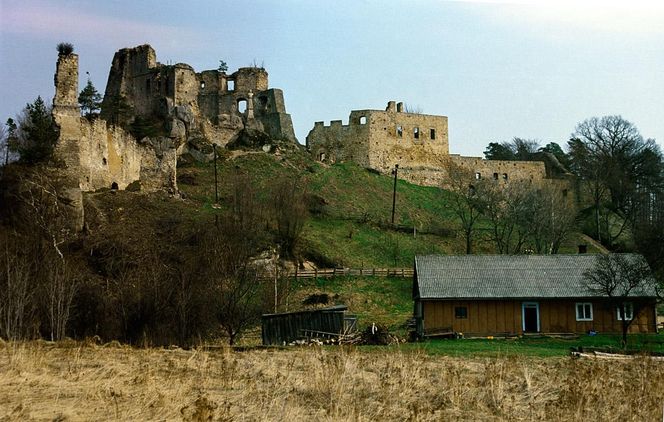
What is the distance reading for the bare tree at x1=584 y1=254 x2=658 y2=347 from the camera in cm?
3130

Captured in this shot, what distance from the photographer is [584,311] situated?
3419 cm

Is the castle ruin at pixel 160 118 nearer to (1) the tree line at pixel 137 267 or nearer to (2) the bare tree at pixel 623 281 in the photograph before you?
(1) the tree line at pixel 137 267

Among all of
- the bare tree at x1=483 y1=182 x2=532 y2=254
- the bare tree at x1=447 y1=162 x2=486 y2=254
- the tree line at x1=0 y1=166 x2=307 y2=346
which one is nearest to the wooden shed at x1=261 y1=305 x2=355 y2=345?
the tree line at x1=0 y1=166 x2=307 y2=346

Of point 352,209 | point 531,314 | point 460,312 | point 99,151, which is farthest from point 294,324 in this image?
point 352,209

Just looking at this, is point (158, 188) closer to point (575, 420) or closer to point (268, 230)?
point (268, 230)

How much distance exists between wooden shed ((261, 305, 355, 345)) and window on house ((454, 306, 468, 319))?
5.69 metres

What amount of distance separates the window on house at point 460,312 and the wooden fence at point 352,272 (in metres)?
12.2

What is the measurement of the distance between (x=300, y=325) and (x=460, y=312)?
288 inches

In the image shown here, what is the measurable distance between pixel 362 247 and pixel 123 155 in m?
15.1

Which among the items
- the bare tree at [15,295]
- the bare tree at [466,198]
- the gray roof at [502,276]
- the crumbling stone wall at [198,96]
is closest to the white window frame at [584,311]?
the gray roof at [502,276]

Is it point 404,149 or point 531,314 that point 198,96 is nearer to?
point 404,149

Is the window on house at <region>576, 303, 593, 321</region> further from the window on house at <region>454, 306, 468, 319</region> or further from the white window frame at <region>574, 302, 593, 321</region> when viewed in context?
the window on house at <region>454, 306, 468, 319</region>

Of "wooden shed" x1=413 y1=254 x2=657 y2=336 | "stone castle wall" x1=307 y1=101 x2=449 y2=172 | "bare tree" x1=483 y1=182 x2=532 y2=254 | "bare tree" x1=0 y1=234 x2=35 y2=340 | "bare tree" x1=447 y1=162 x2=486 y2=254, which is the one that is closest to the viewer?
"bare tree" x1=0 y1=234 x2=35 y2=340

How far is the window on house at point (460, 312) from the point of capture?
111 feet
